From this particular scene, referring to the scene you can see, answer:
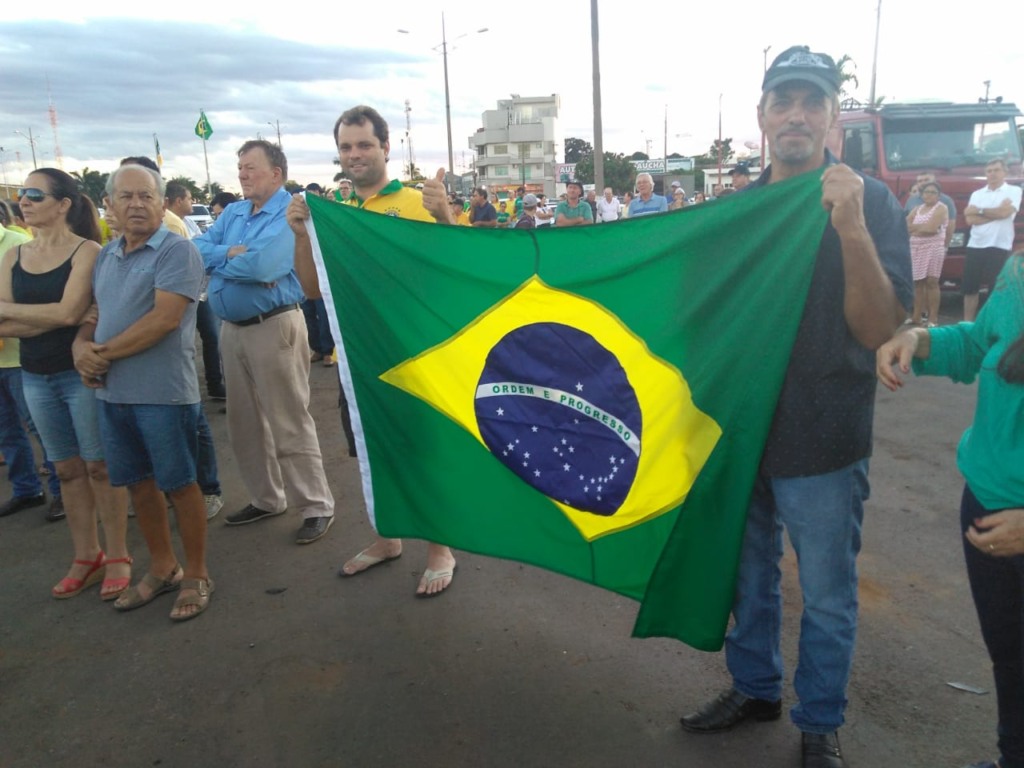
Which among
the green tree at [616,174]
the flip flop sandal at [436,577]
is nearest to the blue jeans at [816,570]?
the flip flop sandal at [436,577]

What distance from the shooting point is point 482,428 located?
2898mm

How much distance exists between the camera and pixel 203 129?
21438mm

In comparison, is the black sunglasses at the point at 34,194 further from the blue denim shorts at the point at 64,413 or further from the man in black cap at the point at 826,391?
the man in black cap at the point at 826,391

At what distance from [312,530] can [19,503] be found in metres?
2.31

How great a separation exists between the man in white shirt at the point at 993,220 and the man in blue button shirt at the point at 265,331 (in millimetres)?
7893

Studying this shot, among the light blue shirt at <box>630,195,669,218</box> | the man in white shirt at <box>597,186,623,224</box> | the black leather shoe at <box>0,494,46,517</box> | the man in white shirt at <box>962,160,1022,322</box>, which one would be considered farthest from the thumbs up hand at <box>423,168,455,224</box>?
the man in white shirt at <box>597,186,623,224</box>

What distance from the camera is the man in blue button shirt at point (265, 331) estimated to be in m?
4.16

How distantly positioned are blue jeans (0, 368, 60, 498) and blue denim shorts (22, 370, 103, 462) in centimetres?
110

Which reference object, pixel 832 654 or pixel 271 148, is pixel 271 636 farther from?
pixel 271 148

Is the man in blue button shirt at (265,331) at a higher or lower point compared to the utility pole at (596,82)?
lower

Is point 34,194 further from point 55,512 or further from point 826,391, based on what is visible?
point 826,391

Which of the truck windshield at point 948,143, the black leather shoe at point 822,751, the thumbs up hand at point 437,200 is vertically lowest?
the black leather shoe at point 822,751

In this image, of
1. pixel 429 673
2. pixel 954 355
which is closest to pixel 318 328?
pixel 429 673

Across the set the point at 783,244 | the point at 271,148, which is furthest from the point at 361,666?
the point at 271,148
